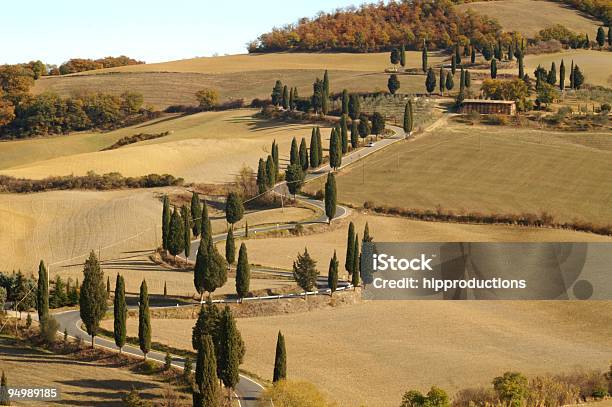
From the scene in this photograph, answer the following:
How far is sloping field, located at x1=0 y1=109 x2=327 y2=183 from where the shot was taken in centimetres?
13888

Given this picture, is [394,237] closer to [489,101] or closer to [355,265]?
[355,265]

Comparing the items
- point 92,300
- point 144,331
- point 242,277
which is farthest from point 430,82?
point 144,331

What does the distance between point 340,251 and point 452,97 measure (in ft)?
256

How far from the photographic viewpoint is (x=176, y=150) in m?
152

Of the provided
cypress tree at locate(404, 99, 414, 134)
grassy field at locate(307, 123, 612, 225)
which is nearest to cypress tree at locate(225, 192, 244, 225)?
grassy field at locate(307, 123, 612, 225)

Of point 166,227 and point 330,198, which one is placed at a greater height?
point 330,198

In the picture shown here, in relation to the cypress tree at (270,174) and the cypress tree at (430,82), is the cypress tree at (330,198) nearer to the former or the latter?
the cypress tree at (270,174)

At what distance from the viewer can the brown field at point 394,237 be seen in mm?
100938

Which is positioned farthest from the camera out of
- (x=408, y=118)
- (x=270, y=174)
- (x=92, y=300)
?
(x=408, y=118)

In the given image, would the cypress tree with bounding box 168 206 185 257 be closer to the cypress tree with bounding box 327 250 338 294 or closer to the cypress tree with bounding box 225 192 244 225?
the cypress tree with bounding box 225 192 244 225

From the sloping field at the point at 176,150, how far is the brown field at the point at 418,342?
56.4 m

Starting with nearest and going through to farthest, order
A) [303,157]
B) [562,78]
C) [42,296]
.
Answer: [42,296] → [303,157] → [562,78]

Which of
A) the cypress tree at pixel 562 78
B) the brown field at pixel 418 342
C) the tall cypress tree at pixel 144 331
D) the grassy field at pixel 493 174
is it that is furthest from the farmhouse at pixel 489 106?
the tall cypress tree at pixel 144 331

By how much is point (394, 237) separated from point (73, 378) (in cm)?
4948
